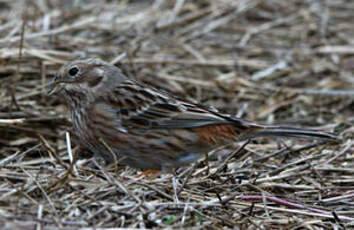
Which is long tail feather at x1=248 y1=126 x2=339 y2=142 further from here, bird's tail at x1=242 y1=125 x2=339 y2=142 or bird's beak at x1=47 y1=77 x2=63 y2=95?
bird's beak at x1=47 y1=77 x2=63 y2=95

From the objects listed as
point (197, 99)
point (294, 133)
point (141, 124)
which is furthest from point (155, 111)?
point (197, 99)

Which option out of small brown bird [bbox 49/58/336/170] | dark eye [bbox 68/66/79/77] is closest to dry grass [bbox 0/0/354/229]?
small brown bird [bbox 49/58/336/170]

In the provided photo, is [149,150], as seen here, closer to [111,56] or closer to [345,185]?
[345,185]

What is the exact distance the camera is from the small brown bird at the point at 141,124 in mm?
4027

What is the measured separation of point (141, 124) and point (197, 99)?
226 cm

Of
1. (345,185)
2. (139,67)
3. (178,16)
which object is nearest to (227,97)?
(139,67)

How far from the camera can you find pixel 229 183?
419cm

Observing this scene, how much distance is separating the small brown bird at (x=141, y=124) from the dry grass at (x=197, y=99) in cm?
17

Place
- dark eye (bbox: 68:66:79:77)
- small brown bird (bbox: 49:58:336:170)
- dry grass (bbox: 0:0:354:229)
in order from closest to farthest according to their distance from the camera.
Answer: dry grass (bbox: 0:0:354:229) < small brown bird (bbox: 49:58:336:170) < dark eye (bbox: 68:66:79:77)

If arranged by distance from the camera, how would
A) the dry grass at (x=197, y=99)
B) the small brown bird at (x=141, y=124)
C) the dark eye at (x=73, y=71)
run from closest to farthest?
the dry grass at (x=197, y=99) → the small brown bird at (x=141, y=124) → the dark eye at (x=73, y=71)

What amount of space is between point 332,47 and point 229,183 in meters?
3.77

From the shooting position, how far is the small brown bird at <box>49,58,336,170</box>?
4027 millimetres

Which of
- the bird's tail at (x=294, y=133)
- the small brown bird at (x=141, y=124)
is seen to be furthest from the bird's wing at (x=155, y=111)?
the bird's tail at (x=294, y=133)

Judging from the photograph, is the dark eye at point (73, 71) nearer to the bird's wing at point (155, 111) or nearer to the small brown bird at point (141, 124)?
the small brown bird at point (141, 124)
